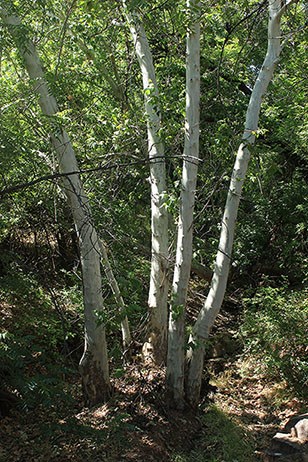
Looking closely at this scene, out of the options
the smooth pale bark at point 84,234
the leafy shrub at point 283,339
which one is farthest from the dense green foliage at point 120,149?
the smooth pale bark at point 84,234

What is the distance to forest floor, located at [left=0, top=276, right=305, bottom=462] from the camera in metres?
4.94

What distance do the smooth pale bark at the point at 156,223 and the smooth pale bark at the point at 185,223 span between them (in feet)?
1.36

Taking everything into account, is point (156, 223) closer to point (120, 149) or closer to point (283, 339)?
point (120, 149)

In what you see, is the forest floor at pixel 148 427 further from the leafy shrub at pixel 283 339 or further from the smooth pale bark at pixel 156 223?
the smooth pale bark at pixel 156 223

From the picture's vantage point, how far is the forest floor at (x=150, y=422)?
16.2ft

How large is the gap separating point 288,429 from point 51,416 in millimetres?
2772

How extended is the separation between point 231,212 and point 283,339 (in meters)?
2.17

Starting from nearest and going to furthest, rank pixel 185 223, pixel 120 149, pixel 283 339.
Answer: pixel 185 223 → pixel 120 149 → pixel 283 339

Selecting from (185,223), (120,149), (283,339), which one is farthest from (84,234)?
(283,339)

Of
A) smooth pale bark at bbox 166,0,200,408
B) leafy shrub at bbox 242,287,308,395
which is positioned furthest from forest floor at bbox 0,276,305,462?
smooth pale bark at bbox 166,0,200,408

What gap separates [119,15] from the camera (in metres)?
6.48

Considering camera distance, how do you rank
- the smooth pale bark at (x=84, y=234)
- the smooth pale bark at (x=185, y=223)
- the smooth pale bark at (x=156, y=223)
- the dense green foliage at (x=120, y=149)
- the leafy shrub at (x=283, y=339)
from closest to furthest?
the smooth pale bark at (x=84, y=234) < the smooth pale bark at (x=185, y=223) < the dense green foliage at (x=120, y=149) < the smooth pale bark at (x=156, y=223) < the leafy shrub at (x=283, y=339)

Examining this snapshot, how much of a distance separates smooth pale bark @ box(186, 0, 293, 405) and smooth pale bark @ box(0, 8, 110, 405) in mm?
1148

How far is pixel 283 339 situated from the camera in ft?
21.7
